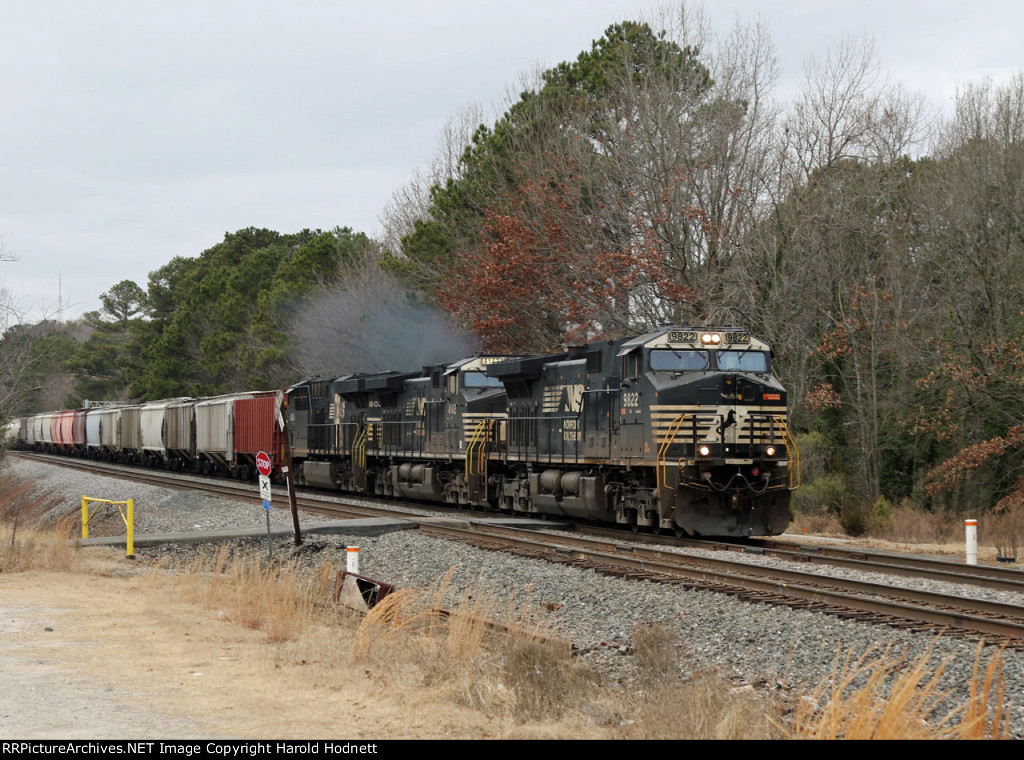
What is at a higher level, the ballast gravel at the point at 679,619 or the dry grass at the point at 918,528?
the ballast gravel at the point at 679,619

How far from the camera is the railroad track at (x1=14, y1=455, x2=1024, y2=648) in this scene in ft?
34.0

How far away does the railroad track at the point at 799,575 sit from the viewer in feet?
34.0

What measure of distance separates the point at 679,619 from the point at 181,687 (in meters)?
4.89

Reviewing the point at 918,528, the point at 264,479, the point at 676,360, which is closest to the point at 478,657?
the point at 264,479

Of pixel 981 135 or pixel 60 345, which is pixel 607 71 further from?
pixel 60 345

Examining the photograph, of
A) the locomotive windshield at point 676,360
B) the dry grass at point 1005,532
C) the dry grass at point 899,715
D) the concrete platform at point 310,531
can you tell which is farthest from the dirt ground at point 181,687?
the dry grass at point 1005,532

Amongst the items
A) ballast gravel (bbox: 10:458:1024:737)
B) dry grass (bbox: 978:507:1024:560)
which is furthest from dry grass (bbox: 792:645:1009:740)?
dry grass (bbox: 978:507:1024:560)

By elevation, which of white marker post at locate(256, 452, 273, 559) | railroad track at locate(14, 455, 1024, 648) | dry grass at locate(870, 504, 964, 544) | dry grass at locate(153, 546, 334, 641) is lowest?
dry grass at locate(870, 504, 964, 544)

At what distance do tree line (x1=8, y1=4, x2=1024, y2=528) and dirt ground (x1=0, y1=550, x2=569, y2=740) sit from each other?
19.9 meters

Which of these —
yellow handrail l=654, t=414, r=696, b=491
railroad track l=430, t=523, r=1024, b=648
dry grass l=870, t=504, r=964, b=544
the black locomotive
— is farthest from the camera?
dry grass l=870, t=504, r=964, b=544

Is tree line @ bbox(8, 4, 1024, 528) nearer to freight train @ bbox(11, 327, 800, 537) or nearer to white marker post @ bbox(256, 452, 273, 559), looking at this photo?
freight train @ bbox(11, 327, 800, 537)

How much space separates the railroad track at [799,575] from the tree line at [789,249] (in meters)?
11.0

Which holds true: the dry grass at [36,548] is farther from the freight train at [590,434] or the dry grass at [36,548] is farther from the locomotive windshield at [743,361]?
the locomotive windshield at [743,361]

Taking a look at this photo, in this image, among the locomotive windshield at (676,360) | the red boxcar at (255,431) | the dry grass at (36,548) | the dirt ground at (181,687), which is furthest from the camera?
the red boxcar at (255,431)
